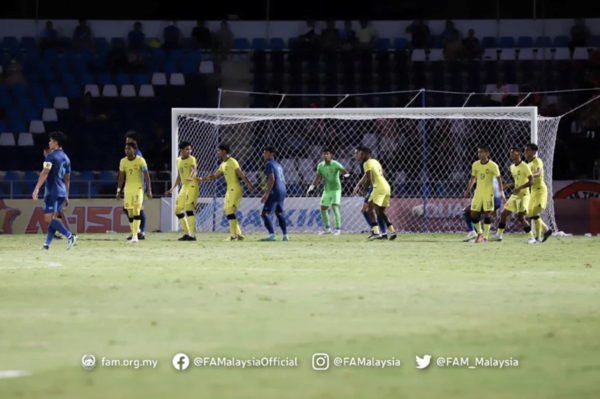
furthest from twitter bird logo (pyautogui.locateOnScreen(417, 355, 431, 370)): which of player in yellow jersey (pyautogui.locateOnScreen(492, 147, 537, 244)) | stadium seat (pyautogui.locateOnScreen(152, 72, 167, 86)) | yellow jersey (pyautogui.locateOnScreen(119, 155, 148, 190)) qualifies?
stadium seat (pyautogui.locateOnScreen(152, 72, 167, 86))

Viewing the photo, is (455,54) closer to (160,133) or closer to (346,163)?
(346,163)

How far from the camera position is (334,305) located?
31.8ft

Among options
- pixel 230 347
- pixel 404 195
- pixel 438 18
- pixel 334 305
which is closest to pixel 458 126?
pixel 404 195

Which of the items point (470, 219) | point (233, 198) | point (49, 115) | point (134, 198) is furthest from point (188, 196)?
point (49, 115)

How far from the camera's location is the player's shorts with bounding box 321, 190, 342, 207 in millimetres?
25969

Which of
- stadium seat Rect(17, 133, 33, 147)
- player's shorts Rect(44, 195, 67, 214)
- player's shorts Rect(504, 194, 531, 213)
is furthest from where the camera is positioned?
stadium seat Rect(17, 133, 33, 147)

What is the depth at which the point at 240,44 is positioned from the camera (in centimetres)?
3444

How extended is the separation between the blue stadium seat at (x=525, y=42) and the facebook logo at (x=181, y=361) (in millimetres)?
28955

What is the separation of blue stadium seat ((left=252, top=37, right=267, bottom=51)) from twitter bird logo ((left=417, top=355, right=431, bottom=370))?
92.1 feet

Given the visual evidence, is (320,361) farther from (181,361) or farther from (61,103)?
(61,103)

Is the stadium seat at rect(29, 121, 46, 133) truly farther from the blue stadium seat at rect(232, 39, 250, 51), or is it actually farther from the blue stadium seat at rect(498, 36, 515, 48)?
the blue stadium seat at rect(498, 36, 515, 48)

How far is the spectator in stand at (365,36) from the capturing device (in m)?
34.2

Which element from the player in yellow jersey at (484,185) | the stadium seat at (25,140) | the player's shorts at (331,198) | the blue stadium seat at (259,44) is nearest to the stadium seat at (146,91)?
the blue stadium seat at (259,44)

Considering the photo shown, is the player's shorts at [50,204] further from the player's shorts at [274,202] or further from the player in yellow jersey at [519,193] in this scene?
the player in yellow jersey at [519,193]
